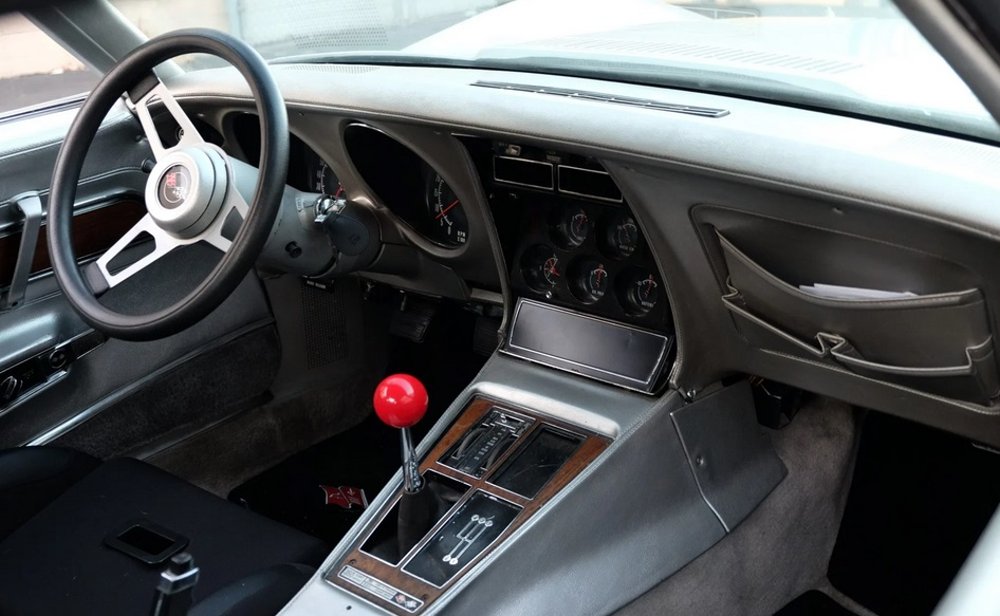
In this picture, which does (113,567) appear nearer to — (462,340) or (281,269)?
(281,269)

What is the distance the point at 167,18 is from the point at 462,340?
3.75ft

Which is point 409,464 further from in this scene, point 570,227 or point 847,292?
point 847,292

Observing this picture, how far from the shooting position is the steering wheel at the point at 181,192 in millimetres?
1607

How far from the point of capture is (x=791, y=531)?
2.13 meters

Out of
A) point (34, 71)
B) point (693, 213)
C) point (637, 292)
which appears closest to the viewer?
point (693, 213)

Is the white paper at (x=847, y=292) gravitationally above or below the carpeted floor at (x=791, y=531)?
above

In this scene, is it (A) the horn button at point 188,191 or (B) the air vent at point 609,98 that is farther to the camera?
(A) the horn button at point 188,191

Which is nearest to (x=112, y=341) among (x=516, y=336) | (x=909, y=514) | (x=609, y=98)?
(x=516, y=336)

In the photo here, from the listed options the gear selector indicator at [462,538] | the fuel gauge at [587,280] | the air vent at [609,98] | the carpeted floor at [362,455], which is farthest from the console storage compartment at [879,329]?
the carpeted floor at [362,455]

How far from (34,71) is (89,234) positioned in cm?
57

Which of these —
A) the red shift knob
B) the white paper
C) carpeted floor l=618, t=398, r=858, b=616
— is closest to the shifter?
the red shift knob

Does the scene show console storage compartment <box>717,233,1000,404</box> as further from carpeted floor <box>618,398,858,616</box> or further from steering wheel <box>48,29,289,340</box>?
steering wheel <box>48,29,289,340</box>

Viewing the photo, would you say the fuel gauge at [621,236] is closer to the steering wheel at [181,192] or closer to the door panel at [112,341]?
the steering wheel at [181,192]

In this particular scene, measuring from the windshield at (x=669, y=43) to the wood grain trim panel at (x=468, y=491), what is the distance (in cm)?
66
